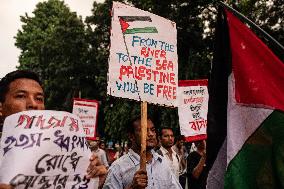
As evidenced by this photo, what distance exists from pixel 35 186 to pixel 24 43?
50059mm

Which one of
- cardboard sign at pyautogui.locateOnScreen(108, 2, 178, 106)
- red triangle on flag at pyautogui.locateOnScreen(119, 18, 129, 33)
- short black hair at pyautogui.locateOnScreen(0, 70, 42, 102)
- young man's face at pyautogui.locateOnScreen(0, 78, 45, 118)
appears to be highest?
red triangle on flag at pyautogui.locateOnScreen(119, 18, 129, 33)

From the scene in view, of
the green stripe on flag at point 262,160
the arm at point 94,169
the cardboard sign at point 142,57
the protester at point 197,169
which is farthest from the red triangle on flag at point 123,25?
the arm at point 94,169

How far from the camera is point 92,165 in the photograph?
256 cm

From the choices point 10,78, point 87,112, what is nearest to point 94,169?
point 10,78

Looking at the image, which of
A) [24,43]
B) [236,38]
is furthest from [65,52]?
[236,38]

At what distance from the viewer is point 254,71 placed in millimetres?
3045

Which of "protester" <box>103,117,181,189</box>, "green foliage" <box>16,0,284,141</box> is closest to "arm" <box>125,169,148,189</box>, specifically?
"protester" <box>103,117,181,189</box>

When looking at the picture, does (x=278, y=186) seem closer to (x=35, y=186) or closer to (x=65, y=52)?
(x=35, y=186)

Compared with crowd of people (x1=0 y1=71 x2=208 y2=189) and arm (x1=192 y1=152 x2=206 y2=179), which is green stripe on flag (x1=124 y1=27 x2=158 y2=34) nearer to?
crowd of people (x1=0 y1=71 x2=208 y2=189)

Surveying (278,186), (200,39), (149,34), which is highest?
(200,39)

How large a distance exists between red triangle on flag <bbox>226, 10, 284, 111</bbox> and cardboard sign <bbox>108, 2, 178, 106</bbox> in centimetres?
213

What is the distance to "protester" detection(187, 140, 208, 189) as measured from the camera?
671 centimetres

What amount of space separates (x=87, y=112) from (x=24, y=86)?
7648 millimetres

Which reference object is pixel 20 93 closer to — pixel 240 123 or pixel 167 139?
pixel 240 123
